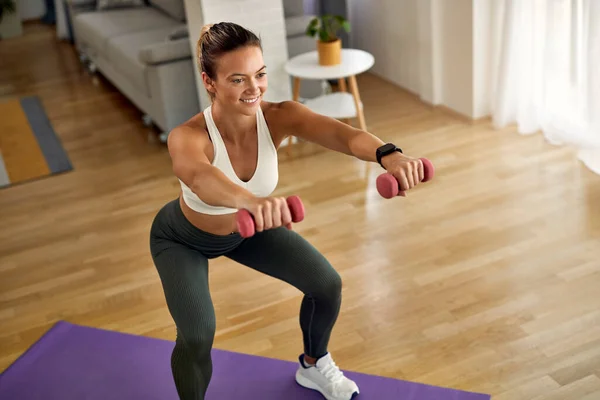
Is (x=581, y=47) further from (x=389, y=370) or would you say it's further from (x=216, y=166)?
(x=216, y=166)

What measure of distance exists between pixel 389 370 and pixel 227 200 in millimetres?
1041

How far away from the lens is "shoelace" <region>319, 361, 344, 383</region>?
7.61 ft

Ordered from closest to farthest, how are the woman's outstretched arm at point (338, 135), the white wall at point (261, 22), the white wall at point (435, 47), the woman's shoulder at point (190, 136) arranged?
1. the woman's outstretched arm at point (338, 135)
2. the woman's shoulder at point (190, 136)
3. the white wall at point (261, 22)
4. the white wall at point (435, 47)

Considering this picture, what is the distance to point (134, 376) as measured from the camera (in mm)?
2527

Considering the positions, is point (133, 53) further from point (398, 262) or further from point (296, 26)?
point (398, 262)

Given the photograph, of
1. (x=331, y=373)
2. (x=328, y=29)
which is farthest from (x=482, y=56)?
(x=331, y=373)

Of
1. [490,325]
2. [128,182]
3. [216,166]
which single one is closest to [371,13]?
[128,182]

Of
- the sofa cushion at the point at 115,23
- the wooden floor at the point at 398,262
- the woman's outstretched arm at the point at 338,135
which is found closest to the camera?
the woman's outstretched arm at the point at 338,135

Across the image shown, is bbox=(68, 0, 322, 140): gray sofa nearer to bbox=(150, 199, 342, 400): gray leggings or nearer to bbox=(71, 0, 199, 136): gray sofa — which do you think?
bbox=(71, 0, 199, 136): gray sofa

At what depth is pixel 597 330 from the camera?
2529 mm

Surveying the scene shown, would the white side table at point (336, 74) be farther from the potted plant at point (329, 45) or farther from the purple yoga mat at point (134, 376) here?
the purple yoga mat at point (134, 376)

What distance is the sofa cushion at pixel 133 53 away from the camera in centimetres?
453

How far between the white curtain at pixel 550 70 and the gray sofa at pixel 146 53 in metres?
1.67

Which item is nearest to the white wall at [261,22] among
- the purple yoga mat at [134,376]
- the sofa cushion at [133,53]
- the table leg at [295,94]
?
the table leg at [295,94]
